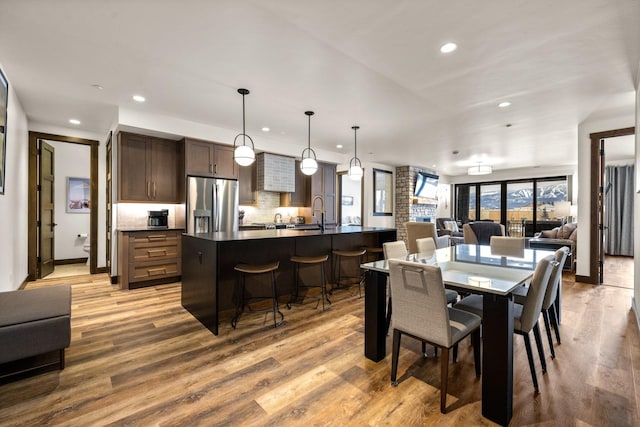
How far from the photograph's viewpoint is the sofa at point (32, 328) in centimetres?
189

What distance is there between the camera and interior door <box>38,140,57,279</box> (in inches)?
193

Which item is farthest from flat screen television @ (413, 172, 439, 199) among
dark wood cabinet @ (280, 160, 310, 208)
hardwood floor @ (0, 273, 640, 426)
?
hardwood floor @ (0, 273, 640, 426)

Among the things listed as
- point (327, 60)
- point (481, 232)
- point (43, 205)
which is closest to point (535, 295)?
point (327, 60)

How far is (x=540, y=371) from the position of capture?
2158 millimetres

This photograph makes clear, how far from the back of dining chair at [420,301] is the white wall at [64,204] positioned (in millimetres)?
7183

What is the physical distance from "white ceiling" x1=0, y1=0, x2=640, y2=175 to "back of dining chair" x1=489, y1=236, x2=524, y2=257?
179 cm

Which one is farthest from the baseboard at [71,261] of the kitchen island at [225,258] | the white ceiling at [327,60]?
the kitchen island at [225,258]

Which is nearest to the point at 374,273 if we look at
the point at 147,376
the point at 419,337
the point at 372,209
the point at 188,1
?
the point at 419,337

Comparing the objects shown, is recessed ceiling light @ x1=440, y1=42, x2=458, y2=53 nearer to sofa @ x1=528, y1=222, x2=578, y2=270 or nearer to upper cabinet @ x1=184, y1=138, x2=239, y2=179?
upper cabinet @ x1=184, y1=138, x2=239, y2=179

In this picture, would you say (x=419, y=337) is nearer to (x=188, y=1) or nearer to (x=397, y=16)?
(x=397, y=16)

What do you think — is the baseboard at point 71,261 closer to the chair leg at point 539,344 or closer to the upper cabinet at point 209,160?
the upper cabinet at point 209,160

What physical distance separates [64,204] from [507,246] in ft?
27.8

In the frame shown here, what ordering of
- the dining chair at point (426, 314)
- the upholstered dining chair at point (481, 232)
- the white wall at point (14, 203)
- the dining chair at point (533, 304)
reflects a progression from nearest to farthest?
1. the dining chair at point (426, 314)
2. the dining chair at point (533, 304)
3. the white wall at point (14, 203)
4. the upholstered dining chair at point (481, 232)

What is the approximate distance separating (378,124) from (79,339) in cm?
476
